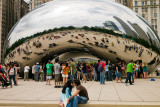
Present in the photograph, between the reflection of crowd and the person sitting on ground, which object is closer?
the person sitting on ground

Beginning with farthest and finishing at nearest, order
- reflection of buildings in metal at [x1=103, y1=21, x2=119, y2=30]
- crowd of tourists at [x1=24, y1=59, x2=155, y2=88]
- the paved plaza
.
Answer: reflection of buildings in metal at [x1=103, y1=21, x2=119, y2=30], crowd of tourists at [x1=24, y1=59, x2=155, y2=88], the paved plaza

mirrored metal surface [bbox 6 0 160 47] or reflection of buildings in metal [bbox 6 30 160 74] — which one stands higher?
mirrored metal surface [bbox 6 0 160 47]

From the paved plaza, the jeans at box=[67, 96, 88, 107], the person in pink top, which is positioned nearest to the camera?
the jeans at box=[67, 96, 88, 107]

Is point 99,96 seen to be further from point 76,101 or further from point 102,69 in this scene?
point 102,69

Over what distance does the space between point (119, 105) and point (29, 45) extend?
30.9 feet

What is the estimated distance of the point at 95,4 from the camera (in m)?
13.3

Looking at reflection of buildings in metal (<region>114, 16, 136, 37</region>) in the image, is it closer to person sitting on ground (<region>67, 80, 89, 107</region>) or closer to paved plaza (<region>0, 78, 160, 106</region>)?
paved plaza (<region>0, 78, 160, 106</region>)

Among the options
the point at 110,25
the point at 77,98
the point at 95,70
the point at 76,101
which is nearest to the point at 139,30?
the point at 110,25

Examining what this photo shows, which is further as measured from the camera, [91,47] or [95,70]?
[91,47]

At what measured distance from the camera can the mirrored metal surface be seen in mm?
12484

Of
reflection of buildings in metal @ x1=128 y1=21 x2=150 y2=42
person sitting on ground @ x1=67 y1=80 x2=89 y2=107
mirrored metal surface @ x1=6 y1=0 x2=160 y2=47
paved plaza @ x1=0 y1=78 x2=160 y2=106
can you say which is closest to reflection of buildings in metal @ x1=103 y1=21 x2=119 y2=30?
mirrored metal surface @ x1=6 y1=0 x2=160 y2=47

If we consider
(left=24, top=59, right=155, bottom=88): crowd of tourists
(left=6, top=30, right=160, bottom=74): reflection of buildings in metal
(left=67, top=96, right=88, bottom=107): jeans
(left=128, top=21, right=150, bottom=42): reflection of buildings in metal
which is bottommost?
(left=67, top=96, right=88, bottom=107): jeans

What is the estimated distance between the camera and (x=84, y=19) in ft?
41.0

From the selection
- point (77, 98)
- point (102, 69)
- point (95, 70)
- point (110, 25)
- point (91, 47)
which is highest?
point (110, 25)
